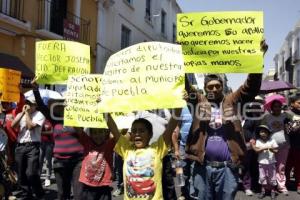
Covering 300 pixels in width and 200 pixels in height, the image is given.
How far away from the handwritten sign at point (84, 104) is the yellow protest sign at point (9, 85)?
2362mm

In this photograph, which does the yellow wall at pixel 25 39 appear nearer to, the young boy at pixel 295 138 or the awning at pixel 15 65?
the awning at pixel 15 65

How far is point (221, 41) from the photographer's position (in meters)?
4.25

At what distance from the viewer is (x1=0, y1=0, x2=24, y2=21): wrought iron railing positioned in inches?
452

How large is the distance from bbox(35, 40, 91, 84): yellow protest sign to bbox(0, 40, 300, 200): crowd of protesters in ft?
0.66

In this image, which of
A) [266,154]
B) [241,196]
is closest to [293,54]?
[266,154]

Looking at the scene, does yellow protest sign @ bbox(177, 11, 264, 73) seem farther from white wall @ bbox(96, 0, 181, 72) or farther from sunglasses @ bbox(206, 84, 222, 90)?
white wall @ bbox(96, 0, 181, 72)

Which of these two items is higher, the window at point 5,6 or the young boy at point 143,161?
the window at point 5,6

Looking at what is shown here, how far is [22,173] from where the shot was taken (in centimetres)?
714

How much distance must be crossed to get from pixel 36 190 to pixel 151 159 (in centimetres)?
378

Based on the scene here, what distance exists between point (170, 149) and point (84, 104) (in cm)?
137

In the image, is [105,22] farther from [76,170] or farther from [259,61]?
[259,61]

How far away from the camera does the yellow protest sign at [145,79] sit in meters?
3.92

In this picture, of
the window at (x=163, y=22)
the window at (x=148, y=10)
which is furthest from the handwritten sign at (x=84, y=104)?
the window at (x=163, y=22)

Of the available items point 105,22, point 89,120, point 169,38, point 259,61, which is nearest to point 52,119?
point 89,120
